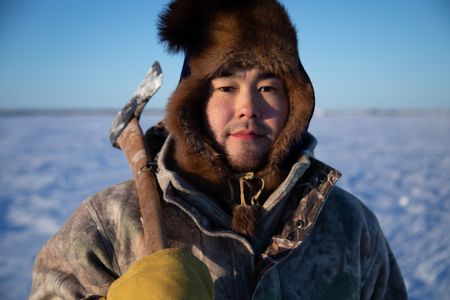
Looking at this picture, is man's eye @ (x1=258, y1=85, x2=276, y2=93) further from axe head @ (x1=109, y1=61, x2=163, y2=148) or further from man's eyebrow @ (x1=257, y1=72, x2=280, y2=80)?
axe head @ (x1=109, y1=61, x2=163, y2=148)

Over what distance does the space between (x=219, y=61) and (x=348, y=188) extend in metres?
5.18

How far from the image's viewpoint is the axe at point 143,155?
1.16 metres

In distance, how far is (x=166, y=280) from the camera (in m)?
0.88

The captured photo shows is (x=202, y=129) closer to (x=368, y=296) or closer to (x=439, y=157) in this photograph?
(x=368, y=296)

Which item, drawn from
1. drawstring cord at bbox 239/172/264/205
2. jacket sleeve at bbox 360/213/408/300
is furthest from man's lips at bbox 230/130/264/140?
jacket sleeve at bbox 360/213/408/300

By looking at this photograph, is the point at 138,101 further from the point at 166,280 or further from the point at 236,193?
the point at 166,280

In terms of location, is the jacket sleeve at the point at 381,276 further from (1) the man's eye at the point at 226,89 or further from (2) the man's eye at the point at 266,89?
(1) the man's eye at the point at 226,89

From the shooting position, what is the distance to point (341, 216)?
4.82 ft

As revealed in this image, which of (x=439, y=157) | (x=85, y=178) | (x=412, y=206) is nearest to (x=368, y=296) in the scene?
(x=412, y=206)

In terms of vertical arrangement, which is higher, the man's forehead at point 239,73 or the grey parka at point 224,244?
the man's forehead at point 239,73

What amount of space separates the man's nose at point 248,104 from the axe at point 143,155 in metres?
0.39

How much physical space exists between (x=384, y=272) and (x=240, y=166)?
776 mm

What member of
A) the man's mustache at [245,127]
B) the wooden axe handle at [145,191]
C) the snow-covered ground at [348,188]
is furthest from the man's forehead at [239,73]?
the snow-covered ground at [348,188]

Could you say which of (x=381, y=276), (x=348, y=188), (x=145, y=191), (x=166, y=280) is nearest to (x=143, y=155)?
(x=145, y=191)
